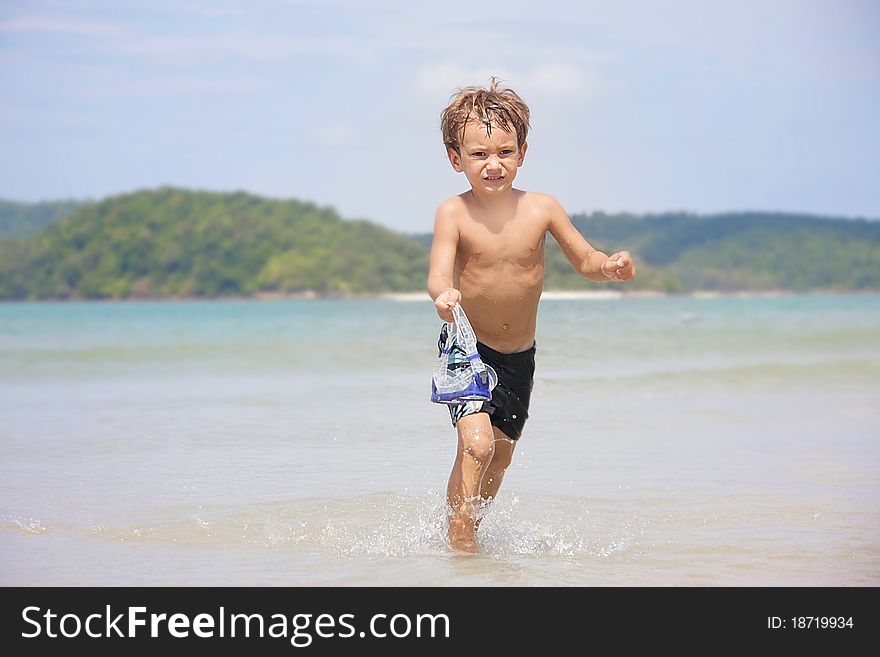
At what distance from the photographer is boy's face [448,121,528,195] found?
13.1 ft

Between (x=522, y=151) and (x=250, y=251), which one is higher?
(x=250, y=251)

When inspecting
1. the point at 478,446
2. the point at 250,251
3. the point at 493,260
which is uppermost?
the point at 250,251

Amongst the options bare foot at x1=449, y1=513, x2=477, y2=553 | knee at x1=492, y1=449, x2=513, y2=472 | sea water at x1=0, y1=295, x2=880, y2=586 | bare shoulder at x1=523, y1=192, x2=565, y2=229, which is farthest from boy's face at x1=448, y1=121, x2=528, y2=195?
sea water at x1=0, y1=295, x2=880, y2=586

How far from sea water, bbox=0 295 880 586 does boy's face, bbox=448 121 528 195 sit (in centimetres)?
127

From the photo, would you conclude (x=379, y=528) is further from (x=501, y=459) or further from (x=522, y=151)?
(x=522, y=151)

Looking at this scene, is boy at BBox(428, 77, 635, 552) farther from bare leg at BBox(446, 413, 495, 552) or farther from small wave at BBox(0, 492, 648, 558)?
small wave at BBox(0, 492, 648, 558)

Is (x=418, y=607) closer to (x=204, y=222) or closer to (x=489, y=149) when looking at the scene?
(x=489, y=149)

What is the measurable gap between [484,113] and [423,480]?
7.17ft

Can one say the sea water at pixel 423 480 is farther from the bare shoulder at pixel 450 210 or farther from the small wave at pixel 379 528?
the bare shoulder at pixel 450 210

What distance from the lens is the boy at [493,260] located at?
399 cm

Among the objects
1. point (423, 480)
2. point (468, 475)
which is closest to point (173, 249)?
point (423, 480)

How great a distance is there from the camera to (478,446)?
3.93 meters

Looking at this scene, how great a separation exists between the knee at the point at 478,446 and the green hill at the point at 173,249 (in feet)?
222

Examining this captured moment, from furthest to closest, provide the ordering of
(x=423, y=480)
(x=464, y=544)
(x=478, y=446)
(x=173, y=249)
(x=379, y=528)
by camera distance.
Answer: (x=173, y=249) < (x=423, y=480) < (x=379, y=528) < (x=464, y=544) < (x=478, y=446)
